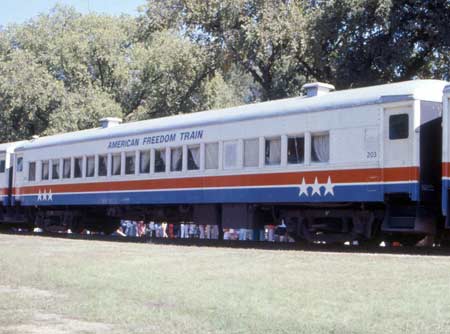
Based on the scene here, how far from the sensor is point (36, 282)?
1165cm

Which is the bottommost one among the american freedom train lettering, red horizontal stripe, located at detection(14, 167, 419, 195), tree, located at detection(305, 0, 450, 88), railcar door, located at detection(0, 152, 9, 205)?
red horizontal stripe, located at detection(14, 167, 419, 195)

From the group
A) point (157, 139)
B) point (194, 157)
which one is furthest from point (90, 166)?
point (194, 157)

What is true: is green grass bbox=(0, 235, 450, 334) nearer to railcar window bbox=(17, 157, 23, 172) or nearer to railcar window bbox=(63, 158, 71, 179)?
railcar window bbox=(63, 158, 71, 179)

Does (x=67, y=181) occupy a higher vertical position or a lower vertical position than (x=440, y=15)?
→ lower

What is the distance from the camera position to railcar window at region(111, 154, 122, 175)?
992 inches

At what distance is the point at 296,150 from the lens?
19078 millimetres

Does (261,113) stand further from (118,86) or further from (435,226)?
(118,86)

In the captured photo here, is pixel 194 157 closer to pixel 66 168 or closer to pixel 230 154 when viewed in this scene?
pixel 230 154

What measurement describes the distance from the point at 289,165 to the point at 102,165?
879cm

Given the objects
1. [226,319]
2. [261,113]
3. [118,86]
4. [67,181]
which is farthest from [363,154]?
[118,86]

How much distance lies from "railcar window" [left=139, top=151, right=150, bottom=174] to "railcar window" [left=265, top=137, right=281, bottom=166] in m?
5.19

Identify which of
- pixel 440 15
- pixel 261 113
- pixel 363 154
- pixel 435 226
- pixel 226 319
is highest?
pixel 440 15

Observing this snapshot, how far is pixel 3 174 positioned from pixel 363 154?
732 inches

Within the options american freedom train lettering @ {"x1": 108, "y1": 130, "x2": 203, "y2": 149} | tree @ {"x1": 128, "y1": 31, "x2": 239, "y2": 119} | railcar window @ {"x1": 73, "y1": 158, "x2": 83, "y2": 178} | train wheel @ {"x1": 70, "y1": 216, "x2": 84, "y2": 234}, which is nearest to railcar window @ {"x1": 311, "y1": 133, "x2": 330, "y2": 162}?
american freedom train lettering @ {"x1": 108, "y1": 130, "x2": 203, "y2": 149}
